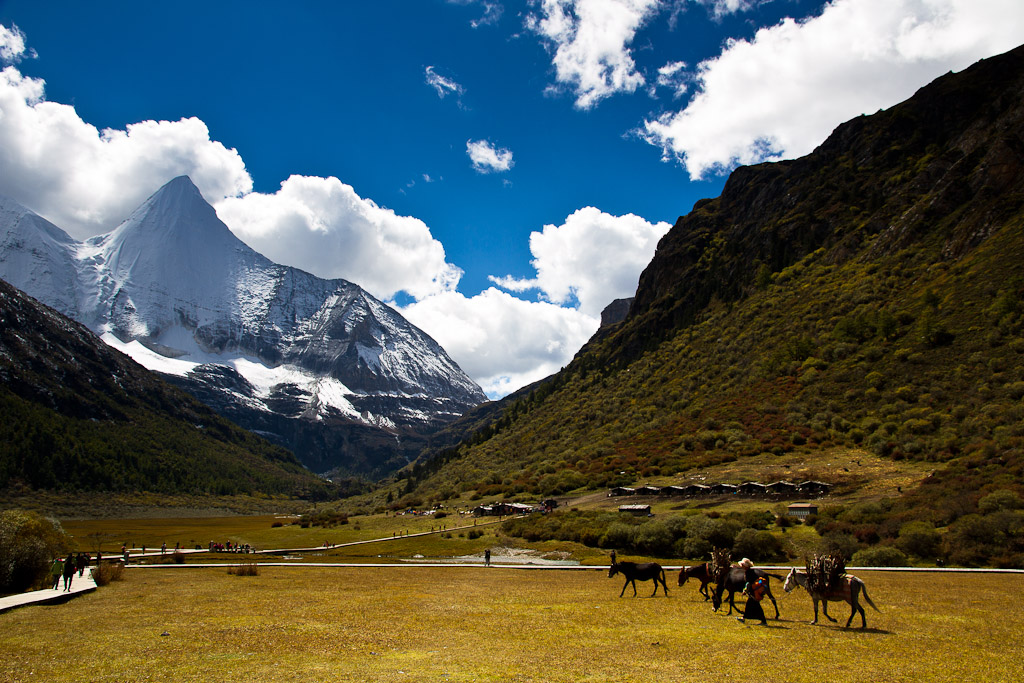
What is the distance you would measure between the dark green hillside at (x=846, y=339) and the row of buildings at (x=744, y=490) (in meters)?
9.67

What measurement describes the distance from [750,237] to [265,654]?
174898 mm

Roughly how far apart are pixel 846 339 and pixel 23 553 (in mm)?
108101

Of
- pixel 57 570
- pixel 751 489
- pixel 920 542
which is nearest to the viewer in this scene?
pixel 57 570

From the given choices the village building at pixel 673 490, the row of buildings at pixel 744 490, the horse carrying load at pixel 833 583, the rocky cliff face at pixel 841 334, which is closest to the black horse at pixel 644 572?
the horse carrying load at pixel 833 583

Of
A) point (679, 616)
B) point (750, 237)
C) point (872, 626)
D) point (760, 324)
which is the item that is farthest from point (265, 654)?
point (750, 237)

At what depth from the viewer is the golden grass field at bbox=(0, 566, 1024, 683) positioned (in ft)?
36.1

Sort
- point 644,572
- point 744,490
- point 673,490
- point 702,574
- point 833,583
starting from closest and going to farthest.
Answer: point 833,583
point 702,574
point 644,572
point 744,490
point 673,490

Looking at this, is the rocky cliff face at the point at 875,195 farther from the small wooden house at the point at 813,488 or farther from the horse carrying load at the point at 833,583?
the horse carrying load at the point at 833,583

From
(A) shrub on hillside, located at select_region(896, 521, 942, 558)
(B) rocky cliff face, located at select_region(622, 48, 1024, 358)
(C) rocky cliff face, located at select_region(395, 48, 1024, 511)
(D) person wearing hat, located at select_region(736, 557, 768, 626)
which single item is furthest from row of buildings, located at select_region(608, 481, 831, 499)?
(B) rocky cliff face, located at select_region(622, 48, 1024, 358)

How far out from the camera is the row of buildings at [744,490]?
57941 mm

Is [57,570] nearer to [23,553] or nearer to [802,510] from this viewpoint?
[23,553]

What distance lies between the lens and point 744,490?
208ft

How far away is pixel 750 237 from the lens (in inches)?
6570

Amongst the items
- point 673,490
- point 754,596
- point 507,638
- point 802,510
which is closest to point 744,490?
point 673,490
